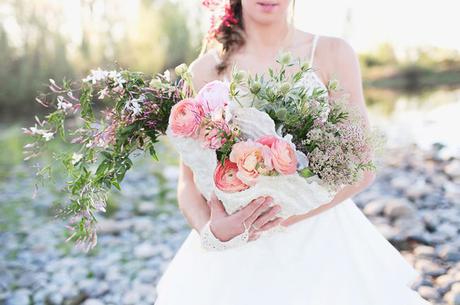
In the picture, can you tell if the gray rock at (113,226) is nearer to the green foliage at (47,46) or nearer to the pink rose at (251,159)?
the pink rose at (251,159)

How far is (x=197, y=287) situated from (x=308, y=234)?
501 mm

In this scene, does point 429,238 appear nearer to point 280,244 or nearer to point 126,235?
point 126,235

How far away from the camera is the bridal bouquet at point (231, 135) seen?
1.73m

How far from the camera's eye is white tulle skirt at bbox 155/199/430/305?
7.50 ft

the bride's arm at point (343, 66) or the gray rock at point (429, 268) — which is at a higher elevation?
the bride's arm at point (343, 66)

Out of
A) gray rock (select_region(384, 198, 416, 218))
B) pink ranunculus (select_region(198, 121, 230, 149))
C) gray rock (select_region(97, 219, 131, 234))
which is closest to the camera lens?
pink ranunculus (select_region(198, 121, 230, 149))

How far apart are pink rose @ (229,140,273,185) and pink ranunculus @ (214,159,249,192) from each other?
0.23ft

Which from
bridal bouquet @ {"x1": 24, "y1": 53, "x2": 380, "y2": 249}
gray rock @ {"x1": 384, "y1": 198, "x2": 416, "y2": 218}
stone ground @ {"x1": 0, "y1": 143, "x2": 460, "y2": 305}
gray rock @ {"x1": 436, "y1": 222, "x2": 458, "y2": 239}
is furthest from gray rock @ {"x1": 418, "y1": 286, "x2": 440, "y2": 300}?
bridal bouquet @ {"x1": 24, "y1": 53, "x2": 380, "y2": 249}

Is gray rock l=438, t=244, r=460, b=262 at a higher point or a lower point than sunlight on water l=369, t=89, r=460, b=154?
higher

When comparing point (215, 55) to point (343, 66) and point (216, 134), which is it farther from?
point (216, 134)

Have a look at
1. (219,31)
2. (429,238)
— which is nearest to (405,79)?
(429,238)

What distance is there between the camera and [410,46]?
27156 mm

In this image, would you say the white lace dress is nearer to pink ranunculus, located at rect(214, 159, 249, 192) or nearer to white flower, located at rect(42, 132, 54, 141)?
pink ranunculus, located at rect(214, 159, 249, 192)

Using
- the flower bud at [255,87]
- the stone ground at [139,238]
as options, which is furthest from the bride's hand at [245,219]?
the stone ground at [139,238]
